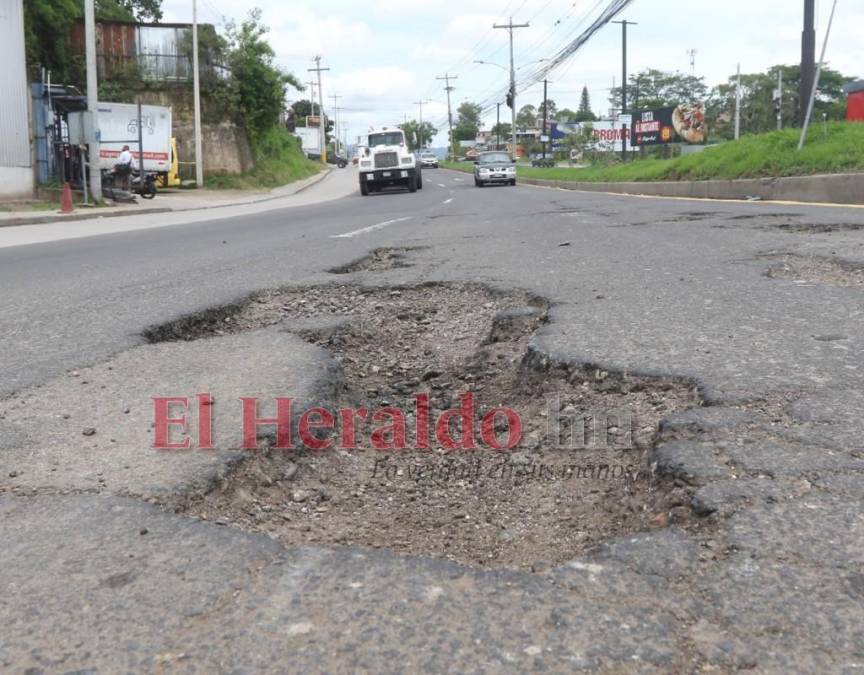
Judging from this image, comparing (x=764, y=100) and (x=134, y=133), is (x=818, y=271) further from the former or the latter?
(x=764, y=100)

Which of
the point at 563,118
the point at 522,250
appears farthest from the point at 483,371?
the point at 563,118

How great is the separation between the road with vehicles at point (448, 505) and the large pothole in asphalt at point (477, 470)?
1cm

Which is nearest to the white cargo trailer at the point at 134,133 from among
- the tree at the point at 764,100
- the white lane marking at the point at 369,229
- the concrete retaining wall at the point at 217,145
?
the concrete retaining wall at the point at 217,145

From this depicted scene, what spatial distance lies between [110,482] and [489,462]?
1.21 metres

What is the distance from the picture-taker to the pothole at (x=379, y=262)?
684 centimetres

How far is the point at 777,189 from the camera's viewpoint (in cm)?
1402

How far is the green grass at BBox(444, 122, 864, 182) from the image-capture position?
44.2 ft

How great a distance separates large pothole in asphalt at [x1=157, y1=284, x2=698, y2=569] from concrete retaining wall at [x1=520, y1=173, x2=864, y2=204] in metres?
9.48

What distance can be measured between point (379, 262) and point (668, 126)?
88.6 ft

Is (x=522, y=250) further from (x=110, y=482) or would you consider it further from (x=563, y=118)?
(x=563, y=118)

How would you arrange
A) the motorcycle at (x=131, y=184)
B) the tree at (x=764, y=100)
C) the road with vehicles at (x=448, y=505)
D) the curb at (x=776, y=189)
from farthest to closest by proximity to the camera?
the tree at (x=764, y=100) < the motorcycle at (x=131, y=184) < the curb at (x=776, y=189) < the road with vehicles at (x=448, y=505)

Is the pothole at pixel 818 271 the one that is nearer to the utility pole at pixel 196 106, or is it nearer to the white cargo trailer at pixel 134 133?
the white cargo trailer at pixel 134 133

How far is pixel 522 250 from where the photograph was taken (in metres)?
Result: 7.52

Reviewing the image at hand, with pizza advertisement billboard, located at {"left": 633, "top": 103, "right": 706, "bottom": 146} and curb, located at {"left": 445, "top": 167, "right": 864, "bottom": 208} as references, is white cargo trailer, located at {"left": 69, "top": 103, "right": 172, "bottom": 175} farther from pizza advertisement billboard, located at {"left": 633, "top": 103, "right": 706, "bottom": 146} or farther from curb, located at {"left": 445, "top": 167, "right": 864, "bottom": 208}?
pizza advertisement billboard, located at {"left": 633, "top": 103, "right": 706, "bottom": 146}
